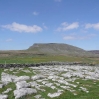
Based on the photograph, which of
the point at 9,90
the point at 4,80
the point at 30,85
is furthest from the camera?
the point at 4,80

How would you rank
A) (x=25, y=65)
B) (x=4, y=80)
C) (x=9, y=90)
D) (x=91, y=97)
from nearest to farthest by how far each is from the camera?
(x=91, y=97), (x=9, y=90), (x=4, y=80), (x=25, y=65)

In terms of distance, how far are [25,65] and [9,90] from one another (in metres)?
36.4

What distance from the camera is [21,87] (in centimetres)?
3000

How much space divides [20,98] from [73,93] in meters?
7.63

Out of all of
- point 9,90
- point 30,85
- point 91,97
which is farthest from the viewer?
point 30,85

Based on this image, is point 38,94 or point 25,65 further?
point 25,65

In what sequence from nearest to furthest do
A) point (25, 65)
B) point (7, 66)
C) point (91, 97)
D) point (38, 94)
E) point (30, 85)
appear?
1. point (91, 97)
2. point (38, 94)
3. point (30, 85)
4. point (7, 66)
5. point (25, 65)

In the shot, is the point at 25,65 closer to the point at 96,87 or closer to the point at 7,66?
the point at 7,66

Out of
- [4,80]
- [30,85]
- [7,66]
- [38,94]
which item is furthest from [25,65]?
[38,94]

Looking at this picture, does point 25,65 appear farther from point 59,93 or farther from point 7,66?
point 59,93

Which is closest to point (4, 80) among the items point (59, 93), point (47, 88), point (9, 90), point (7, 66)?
point (9, 90)

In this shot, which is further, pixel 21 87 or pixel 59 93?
pixel 21 87

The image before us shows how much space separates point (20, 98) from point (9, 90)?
4.03 meters

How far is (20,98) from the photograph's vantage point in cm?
2634
